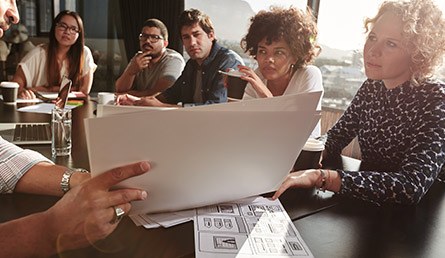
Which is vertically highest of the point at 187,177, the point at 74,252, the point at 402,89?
the point at 402,89

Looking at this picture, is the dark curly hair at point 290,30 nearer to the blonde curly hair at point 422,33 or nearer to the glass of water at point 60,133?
the blonde curly hair at point 422,33

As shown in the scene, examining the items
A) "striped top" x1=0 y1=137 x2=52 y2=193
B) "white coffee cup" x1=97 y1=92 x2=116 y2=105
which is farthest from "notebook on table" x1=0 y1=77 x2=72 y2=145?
"white coffee cup" x1=97 y1=92 x2=116 y2=105

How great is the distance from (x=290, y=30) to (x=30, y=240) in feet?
5.89

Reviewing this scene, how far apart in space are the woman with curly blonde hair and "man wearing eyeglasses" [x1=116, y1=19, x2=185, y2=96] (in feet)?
6.64

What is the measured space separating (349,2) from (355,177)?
2427mm

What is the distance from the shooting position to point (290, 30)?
2.04 m

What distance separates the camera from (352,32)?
9.68 ft

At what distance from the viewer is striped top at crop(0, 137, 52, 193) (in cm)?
85

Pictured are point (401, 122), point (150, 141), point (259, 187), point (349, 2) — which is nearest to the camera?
point (150, 141)

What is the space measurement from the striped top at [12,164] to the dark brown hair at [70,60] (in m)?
2.15

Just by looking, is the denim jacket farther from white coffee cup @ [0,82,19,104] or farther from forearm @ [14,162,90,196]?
forearm @ [14,162,90,196]

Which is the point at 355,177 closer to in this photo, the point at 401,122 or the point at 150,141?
the point at 401,122

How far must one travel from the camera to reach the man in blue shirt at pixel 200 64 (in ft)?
8.95

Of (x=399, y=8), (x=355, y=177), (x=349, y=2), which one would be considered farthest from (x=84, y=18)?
(x=355, y=177)
